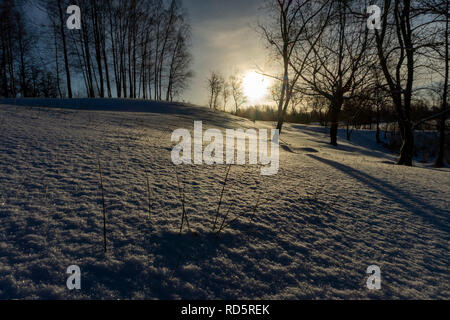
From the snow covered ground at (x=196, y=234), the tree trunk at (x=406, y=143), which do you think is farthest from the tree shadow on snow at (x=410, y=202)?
the tree trunk at (x=406, y=143)

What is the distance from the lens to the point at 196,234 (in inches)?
49.4

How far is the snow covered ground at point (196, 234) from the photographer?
92 cm

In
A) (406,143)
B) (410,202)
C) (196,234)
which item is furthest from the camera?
(406,143)

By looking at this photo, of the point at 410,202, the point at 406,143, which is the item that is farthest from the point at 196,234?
the point at 406,143

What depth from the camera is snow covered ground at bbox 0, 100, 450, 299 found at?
917 millimetres

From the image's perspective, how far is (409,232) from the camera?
1.58 m

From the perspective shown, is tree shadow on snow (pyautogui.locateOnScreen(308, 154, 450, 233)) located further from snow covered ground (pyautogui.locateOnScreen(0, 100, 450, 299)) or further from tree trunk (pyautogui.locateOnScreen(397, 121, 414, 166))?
tree trunk (pyautogui.locateOnScreen(397, 121, 414, 166))

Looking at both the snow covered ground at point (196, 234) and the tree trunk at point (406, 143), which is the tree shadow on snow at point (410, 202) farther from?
the tree trunk at point (406, 143)

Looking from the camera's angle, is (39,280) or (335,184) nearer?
(39,280)

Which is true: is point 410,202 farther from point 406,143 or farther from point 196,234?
point 406,143

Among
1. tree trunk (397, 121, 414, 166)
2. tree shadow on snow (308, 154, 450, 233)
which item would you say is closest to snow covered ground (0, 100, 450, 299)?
tree shadow on snow (308, 154, 450, 233)
